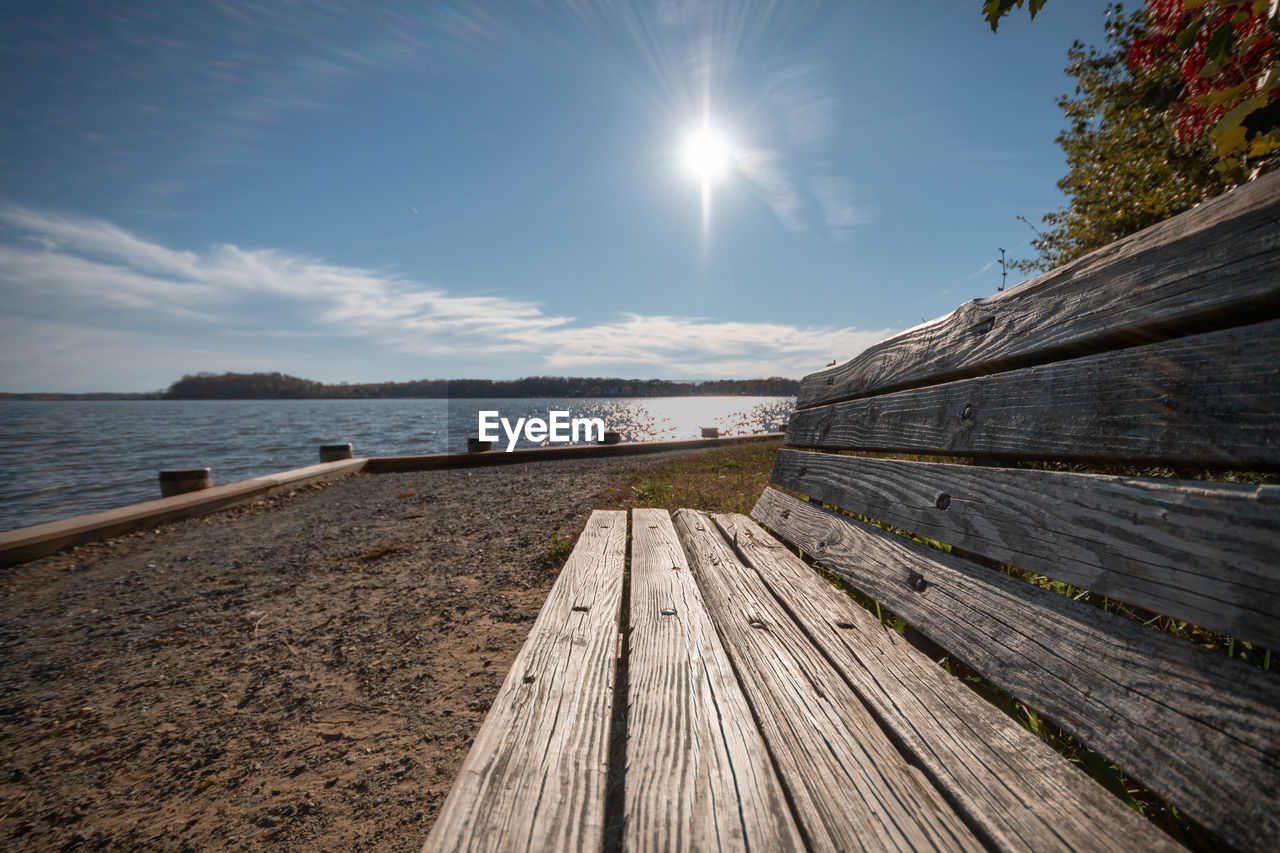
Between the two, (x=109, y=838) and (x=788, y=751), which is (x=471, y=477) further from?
(x=788, y=751)

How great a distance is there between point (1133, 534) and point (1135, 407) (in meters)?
0.26

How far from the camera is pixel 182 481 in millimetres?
6969

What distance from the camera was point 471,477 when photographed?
8641 mm

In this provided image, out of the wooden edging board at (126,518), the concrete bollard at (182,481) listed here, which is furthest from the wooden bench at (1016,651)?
the concrete bollard at (182,481)

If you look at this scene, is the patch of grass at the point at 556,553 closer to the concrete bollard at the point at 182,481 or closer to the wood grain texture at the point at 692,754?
the wood grain texture at the point at 692,754

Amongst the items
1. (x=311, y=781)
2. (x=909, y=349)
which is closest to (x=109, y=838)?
(x=311, y=781)

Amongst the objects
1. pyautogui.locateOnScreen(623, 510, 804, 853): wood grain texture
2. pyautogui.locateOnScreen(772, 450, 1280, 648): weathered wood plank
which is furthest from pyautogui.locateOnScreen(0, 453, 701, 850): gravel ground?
pyautogui.locateOnScreen(772, 450, 1280, 648): weathered wood plank

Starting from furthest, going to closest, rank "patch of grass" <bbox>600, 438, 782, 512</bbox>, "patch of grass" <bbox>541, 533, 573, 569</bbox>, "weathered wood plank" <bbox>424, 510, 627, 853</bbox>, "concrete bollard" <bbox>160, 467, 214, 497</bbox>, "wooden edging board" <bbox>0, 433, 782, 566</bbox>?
1. "concrete bollard" <bbox>160, 467, 214, 497</bbox>
2. "patch of grass" <bbox>600, 438, 782, 512</bbox>
3. "wooden edging board" <bbox>0, 433, 782, 566</bbox>
4. "patch of grass" <bbox>541, 533, 573, 569</bbox>
5. "weathered wood plank" <bbox>424, 510, 627, 853</bbox>

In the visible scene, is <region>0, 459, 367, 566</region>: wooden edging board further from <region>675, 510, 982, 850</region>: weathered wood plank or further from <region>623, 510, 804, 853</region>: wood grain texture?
<region>675, 510, 982, 850</region>: weathered wood plank

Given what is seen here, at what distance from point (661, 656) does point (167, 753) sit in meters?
2.24

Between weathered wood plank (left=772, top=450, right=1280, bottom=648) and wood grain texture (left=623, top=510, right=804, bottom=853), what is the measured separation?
0.76 metres

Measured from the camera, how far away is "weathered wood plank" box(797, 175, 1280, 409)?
34.2 inches

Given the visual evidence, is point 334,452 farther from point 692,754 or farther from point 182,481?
point 692,754

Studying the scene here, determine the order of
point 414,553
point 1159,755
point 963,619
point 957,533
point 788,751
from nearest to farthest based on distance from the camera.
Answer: point 1159,755 < point 788,751 < point 963,619 < point 957,533 < point 414,553
